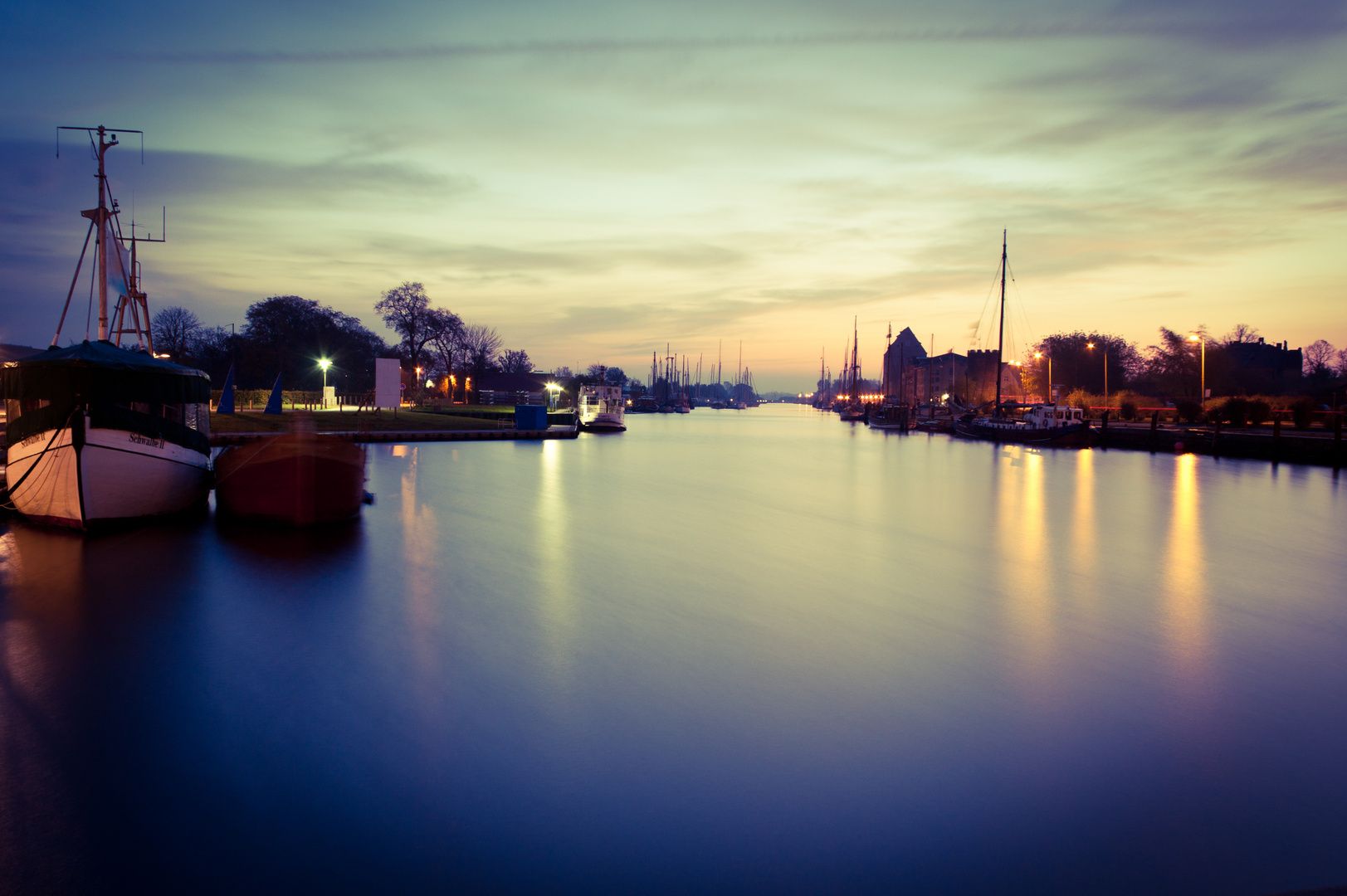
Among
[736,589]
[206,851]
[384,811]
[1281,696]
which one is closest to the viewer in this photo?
[206,851]

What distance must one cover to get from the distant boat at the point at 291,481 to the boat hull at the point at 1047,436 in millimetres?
45378

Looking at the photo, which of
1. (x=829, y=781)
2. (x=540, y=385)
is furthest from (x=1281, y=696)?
(x=540, y=385)

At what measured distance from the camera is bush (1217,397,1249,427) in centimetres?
4300

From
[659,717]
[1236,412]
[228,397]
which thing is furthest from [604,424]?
[659,717]

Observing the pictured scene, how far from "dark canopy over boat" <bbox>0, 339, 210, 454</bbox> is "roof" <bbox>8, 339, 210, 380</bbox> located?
0.01m

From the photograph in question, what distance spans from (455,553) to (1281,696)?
1197 centimetres

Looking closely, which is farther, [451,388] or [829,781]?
[451,388]

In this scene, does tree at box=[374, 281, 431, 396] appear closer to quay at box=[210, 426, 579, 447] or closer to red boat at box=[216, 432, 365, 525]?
quay at box=[210, 426, 579, 447]

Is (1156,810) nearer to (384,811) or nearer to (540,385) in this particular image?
(384,811)

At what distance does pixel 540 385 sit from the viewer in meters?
105

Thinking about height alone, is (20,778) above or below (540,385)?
below

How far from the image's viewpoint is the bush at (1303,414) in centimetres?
3991

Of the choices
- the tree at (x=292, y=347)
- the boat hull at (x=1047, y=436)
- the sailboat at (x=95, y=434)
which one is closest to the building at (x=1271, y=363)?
the boat hull at (x=1047, y=436)

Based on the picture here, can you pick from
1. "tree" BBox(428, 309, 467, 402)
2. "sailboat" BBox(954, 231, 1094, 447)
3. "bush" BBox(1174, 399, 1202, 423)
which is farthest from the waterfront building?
"bush" BBox(1174, 399, 1202, 423)
